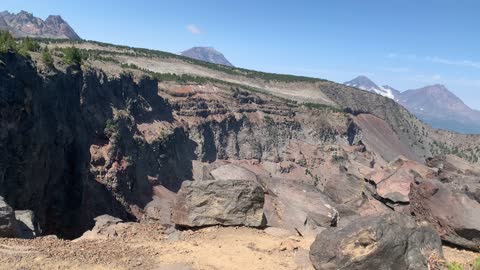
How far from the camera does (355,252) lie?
16.0m

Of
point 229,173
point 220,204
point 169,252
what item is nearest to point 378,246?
point 169,252

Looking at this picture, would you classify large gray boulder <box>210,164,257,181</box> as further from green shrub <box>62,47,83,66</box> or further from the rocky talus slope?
green shrub <box>62,47,83,66</box>

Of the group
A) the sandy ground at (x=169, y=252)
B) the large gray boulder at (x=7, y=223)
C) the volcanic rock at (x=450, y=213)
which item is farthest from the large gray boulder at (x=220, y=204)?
the volcanic rock at (x=450, y=213)

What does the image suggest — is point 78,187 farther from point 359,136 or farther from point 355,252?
point 359,136

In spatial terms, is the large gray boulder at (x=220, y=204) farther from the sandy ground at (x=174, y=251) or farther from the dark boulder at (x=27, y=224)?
the dark boulder at (x=27, y=224)

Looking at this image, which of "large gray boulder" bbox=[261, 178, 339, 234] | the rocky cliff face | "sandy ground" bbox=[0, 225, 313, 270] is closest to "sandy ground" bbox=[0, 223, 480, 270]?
"sandy ground" bbox=[0, 225, 313, 270]

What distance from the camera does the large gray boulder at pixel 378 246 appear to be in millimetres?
15859

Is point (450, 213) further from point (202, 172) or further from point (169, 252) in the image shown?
point (202, 172)

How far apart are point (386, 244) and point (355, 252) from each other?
42.5 inches

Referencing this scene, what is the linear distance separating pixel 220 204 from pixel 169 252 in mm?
4016

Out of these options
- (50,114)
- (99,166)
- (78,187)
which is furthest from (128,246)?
(99,166)

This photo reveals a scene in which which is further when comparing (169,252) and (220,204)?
(220,204)

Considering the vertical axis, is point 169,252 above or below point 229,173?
below

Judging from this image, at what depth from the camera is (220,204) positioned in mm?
21516
